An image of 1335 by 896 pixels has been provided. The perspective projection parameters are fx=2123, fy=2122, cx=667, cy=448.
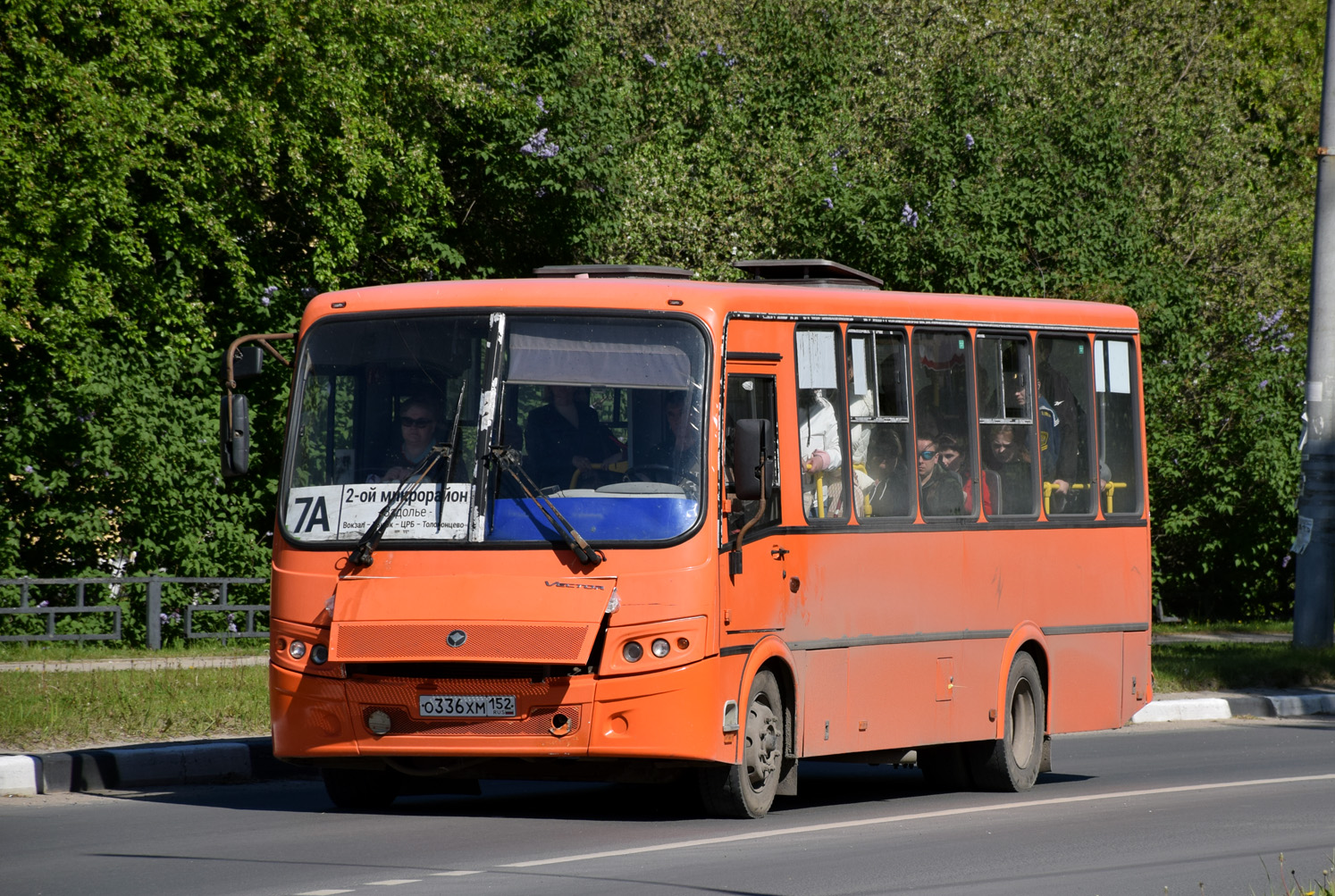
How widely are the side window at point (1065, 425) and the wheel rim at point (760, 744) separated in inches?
134

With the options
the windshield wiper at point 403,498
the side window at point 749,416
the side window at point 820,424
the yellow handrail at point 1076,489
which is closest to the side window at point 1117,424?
the yellow handrail at point 1076,489

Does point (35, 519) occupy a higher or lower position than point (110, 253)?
lower

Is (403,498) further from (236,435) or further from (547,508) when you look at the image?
(236,435)

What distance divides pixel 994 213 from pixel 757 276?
15.5m

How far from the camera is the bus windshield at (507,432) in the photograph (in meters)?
10.6

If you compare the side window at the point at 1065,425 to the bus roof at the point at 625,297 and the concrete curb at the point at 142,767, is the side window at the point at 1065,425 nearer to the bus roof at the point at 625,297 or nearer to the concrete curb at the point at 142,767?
the bus roof at the point at 625,297

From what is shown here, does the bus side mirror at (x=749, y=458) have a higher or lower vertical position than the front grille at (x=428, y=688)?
higher

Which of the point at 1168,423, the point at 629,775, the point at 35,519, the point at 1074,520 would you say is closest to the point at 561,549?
the point at 629,775

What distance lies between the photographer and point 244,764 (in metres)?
13.1

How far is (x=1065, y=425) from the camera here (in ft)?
46.0

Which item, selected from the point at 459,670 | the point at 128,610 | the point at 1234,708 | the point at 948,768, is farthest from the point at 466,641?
the point at 128,610

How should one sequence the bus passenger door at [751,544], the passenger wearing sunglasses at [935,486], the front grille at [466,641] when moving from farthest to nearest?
the passenger wearing sunglasses at [935,486]
the bus passenger door at [751,544]
the front grille at [466,641]

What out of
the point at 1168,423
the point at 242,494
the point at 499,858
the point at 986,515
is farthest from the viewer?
the point at 1168,423

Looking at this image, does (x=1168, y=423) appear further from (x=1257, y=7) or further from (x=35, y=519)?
(x=1257, y=7)
